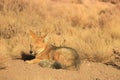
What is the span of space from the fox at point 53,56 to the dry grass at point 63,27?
468mm

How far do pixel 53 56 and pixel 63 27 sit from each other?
4.55 m

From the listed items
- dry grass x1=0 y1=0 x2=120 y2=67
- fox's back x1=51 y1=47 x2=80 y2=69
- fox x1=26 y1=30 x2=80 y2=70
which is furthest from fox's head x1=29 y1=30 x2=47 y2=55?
fox's back x1=51 y1=47 x2=80 y2=69

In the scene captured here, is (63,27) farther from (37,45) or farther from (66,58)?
(66,58)

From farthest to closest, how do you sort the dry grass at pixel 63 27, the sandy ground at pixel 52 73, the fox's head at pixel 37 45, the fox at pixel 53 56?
the dry grass at pixel 63 27 → the fox's head at pixel 37 45 → the fox at pixel 53 56 → the sandy ground at pixel 52 73

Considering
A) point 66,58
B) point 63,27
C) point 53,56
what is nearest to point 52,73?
point 66,58

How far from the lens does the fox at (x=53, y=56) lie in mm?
10195

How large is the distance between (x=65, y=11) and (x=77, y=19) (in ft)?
7.71

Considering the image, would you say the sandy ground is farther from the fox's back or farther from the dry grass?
the dry grass

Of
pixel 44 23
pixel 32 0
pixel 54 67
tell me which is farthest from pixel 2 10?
pixel 54 67

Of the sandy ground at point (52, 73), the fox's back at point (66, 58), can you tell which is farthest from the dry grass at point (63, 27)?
the fox's back at point (66, 58)

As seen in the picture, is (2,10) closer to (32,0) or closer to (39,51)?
(32,0)

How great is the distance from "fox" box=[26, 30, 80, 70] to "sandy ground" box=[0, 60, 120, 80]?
190mm

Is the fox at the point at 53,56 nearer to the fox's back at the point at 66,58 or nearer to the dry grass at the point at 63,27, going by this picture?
the fox's back at the point at 66,58

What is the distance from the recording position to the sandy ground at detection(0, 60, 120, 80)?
9297 millimetres
